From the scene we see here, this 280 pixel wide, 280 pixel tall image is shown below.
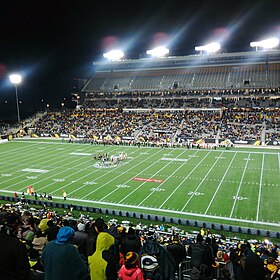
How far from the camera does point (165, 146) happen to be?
136ft

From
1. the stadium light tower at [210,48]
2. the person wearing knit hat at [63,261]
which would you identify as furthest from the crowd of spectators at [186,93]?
the person wearing knit hat at [63,261]

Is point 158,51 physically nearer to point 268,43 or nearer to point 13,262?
point 268,43

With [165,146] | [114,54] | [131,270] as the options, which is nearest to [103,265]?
[131,270]

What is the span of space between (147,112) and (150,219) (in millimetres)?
45681

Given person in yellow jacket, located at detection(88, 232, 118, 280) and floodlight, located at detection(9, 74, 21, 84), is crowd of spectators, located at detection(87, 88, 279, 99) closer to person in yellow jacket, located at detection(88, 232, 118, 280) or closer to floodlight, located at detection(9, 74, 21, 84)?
floodlight, located at detection(9, 74, 21, 84)

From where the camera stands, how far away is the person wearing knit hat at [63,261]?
3.47m

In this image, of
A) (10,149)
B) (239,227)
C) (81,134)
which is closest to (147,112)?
(81,134)

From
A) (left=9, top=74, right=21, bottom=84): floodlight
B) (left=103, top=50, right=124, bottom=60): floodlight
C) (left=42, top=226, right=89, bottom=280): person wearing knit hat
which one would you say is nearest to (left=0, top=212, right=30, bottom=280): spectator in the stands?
(left=42, top=226, right=89, bottom=280): person wearing knit hat

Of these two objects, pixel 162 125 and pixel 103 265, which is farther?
pixel 162 125

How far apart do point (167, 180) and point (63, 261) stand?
857 inches

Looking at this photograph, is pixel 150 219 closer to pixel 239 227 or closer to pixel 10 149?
pixel 239 227

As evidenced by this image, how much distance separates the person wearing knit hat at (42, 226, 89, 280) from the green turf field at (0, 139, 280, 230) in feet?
47.5

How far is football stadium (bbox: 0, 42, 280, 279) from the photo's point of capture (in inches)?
773

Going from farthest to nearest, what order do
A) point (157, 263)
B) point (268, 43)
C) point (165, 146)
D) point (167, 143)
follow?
point (268, 43), point (167, 143), point (165, 146), point (157, 263)
